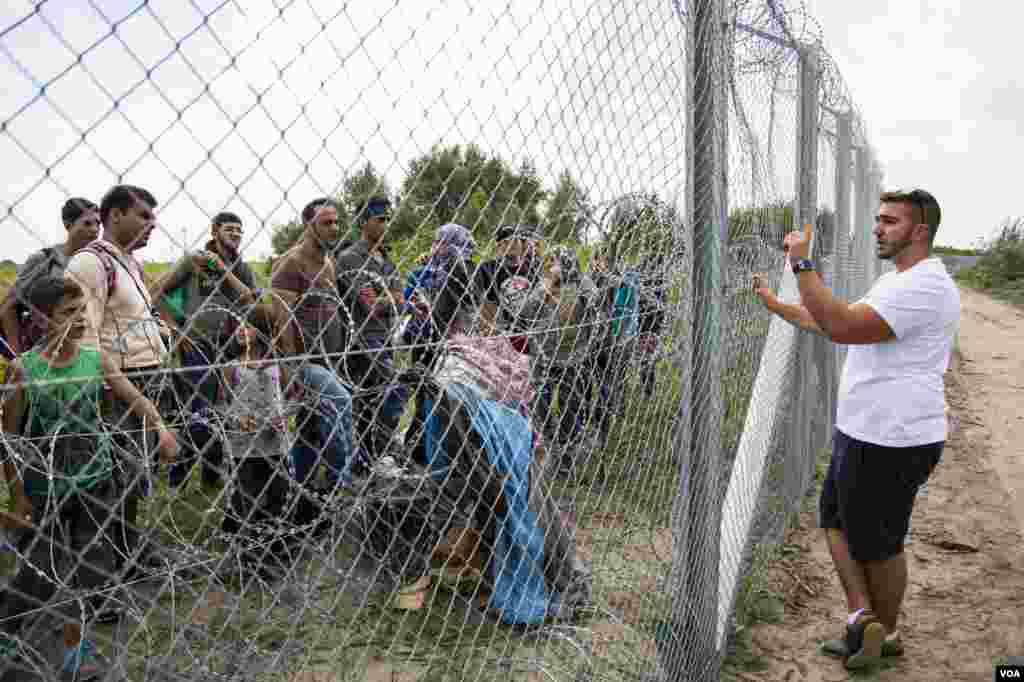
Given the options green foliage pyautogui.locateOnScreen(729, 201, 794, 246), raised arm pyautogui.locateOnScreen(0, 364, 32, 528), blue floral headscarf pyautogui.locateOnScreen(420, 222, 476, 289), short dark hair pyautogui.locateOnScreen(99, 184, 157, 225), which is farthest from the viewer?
green foliage pyautogui.locateOnScreen(729, 201, 794, 246)

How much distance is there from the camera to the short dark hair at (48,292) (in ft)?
3.65

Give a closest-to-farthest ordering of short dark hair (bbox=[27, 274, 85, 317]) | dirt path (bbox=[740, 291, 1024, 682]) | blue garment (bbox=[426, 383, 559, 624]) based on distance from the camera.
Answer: short dark hair (bbox=[27, 274, 85, 317]) < blue garment (bbox=[426, 383, 559, 624]) < dirt path (bbox=[740, 291, 1024, 682])

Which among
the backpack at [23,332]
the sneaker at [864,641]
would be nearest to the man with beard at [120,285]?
the backpack at [23,332]

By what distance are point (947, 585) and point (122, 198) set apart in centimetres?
442

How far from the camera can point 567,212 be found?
77.2 inches

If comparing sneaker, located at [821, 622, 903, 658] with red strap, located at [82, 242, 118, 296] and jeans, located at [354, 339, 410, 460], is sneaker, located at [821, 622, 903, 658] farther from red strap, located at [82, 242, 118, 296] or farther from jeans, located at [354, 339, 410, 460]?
red strap, located at [82, 242, 118, 296]

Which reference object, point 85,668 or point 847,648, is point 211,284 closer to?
point 85,668

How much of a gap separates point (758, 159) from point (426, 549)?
7.56 ft

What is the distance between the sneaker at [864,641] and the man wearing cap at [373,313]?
83.4 inches

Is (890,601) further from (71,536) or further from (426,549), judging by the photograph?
(71,536)

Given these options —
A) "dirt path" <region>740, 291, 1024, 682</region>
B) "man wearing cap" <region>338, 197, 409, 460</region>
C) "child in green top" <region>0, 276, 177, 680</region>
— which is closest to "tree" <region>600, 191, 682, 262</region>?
"man wearing cap" <region>338, 197, 409, 460</region>

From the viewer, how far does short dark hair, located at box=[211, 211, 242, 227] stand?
1044mm

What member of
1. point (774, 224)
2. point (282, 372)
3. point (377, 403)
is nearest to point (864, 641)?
point (774, 224)

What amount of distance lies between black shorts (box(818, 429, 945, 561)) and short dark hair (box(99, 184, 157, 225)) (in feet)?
9.57
